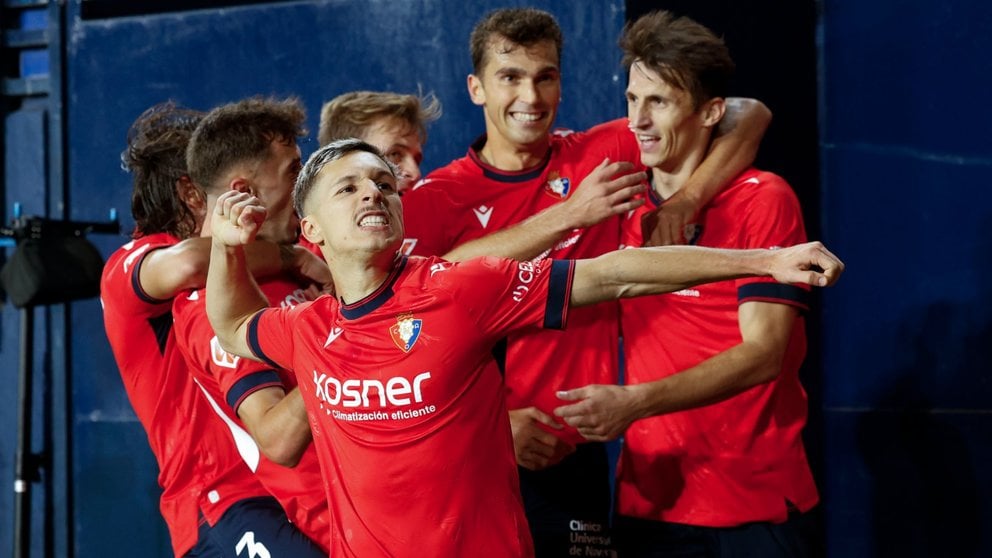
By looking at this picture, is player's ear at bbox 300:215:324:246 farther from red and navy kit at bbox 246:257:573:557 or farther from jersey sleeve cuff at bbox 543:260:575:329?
jersey sleeve cuff at bbox 543:260:575:329

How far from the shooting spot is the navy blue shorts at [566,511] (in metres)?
3.07

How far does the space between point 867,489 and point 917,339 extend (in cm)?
57

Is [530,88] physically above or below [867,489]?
above

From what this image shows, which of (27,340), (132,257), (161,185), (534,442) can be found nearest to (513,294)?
(534,442)

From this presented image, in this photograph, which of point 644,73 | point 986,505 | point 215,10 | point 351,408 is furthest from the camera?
point 215,10

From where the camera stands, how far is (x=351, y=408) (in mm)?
2436

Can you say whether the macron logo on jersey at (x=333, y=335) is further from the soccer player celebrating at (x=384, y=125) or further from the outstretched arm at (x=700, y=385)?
the soccer player celebrating at (x=384, y=125)

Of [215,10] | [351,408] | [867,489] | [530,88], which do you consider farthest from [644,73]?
[215,10]

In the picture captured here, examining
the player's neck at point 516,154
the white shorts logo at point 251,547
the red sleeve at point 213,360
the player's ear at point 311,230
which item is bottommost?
the white shorts logo at point 251,547

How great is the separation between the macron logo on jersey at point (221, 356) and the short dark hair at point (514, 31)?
3.82ft

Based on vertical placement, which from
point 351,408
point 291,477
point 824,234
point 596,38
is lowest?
point 291,477

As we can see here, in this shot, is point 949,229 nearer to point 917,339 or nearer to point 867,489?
point 917,339

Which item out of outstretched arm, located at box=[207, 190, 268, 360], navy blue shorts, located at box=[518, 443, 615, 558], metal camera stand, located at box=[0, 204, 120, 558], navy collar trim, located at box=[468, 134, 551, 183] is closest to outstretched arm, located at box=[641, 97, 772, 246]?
navy collar trim, located at box=[468, 134, 551, 183]

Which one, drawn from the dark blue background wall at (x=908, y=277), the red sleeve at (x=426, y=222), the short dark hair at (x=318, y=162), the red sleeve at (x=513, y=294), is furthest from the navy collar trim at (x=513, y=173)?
the dark blue background wall at (x=908, y=277)
